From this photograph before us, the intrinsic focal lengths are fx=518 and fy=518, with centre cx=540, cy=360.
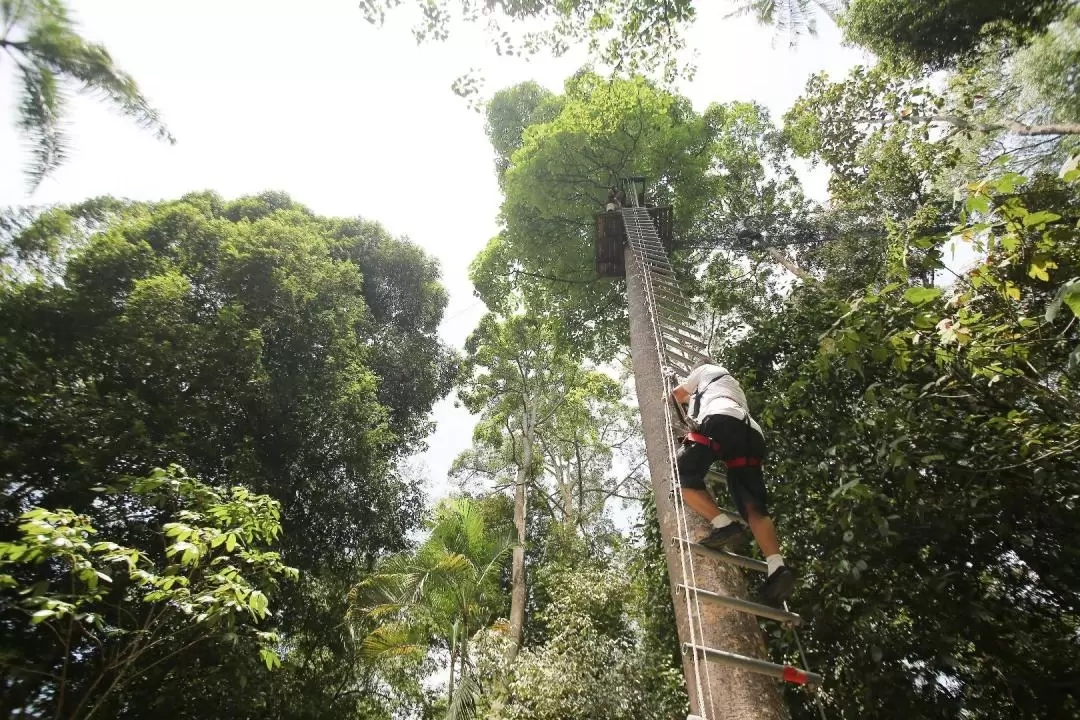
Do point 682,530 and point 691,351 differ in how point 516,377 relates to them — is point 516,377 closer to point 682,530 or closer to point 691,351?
point 691,351

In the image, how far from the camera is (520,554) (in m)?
9.62

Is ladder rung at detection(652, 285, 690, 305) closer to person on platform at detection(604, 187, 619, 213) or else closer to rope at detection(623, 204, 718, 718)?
rope at detection(623, 204, 718, 718)

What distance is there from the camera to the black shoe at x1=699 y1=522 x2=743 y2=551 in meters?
2.52

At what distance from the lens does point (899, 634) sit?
11.2 ft

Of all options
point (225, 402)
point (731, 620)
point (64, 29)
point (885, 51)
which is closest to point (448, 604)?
point (225, 402)

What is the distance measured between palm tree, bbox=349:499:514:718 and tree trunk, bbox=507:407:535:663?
0.73 meters

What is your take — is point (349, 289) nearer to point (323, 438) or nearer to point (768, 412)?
point (323, 438)

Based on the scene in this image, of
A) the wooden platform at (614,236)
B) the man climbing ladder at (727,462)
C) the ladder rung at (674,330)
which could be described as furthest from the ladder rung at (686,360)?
the wooden platform at (614,236)

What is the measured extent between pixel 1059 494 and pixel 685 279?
19.2 ft

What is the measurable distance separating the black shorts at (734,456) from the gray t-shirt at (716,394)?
38 mm

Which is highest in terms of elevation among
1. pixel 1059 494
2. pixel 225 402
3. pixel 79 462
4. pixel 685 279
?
pixel 685 279

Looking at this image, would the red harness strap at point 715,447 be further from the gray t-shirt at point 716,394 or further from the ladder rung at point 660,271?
the ladder rung at point 660,271

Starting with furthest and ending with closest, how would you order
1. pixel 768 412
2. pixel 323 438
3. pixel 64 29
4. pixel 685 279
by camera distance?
pixel 685 279
pixel 323 438
pixel 768 412
pixel 64 29

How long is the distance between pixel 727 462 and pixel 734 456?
0.18ft
